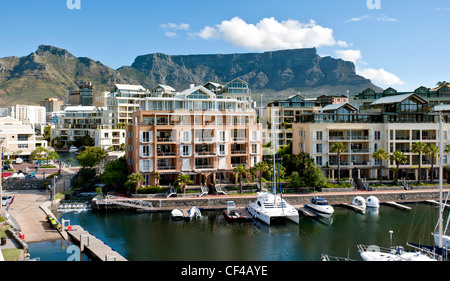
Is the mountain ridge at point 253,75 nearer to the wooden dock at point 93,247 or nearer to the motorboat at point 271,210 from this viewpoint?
the wooden dock at point 93,247

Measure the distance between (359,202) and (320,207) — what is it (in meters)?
5.78

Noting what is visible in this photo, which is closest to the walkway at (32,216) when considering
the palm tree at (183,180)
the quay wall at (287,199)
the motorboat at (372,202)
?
the quay wall at (287,199)

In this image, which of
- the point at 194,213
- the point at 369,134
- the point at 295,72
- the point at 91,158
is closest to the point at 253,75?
the point at 295,72

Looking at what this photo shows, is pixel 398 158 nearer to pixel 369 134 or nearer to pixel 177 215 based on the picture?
pixel 369 134

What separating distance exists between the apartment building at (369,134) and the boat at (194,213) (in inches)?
849

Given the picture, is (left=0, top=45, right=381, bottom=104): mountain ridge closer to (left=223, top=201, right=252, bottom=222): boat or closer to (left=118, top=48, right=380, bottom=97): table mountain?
(left=118, top=48, right=380, bottom=97): table mountain

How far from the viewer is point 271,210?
125 feet

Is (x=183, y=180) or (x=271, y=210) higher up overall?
(x=183, y=180)

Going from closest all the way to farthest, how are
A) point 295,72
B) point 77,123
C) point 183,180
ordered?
1. point 183,180
2. point 77,123
3. point 295,72

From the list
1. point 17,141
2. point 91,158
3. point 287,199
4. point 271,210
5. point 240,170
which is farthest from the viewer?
point 17,141

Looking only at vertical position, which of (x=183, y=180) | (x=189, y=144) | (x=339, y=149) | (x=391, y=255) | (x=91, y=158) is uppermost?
(x=189, y=144)
